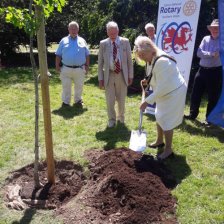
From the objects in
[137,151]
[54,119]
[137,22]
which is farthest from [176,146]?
[137,22]

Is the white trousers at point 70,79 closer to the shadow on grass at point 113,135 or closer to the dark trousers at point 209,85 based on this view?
the shadow on grass at point 113,135

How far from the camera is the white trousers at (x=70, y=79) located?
9.02 metres

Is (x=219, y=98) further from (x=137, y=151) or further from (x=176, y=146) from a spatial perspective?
(x=137, y=151)

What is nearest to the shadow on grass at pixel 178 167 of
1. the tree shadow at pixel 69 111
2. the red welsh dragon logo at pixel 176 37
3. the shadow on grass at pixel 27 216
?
the shadow on grass at pixel 27 216

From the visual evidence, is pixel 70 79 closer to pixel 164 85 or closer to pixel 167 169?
pixel 164 85

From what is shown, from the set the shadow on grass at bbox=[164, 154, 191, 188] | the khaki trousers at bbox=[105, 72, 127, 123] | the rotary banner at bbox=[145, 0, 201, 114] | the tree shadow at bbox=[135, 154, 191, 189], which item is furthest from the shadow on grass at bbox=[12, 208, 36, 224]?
the rotary banner at bbox=[145, 0, 201, 114]

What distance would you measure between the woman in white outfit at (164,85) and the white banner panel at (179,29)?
2364mm

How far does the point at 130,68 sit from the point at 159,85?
6.95 feet

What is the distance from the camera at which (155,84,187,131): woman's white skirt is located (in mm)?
5508

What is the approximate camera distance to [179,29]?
784cm

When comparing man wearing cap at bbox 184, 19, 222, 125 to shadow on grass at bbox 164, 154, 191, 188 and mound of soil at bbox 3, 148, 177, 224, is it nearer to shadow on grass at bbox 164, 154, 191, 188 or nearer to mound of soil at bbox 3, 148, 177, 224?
shadow on grass at bbox 164, 154, 191, 188

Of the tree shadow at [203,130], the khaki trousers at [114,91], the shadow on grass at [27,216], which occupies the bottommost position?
the tree shadow at [203,130]

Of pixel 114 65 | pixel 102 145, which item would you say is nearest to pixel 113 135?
pixel 102 145

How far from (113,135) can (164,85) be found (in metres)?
2.07
